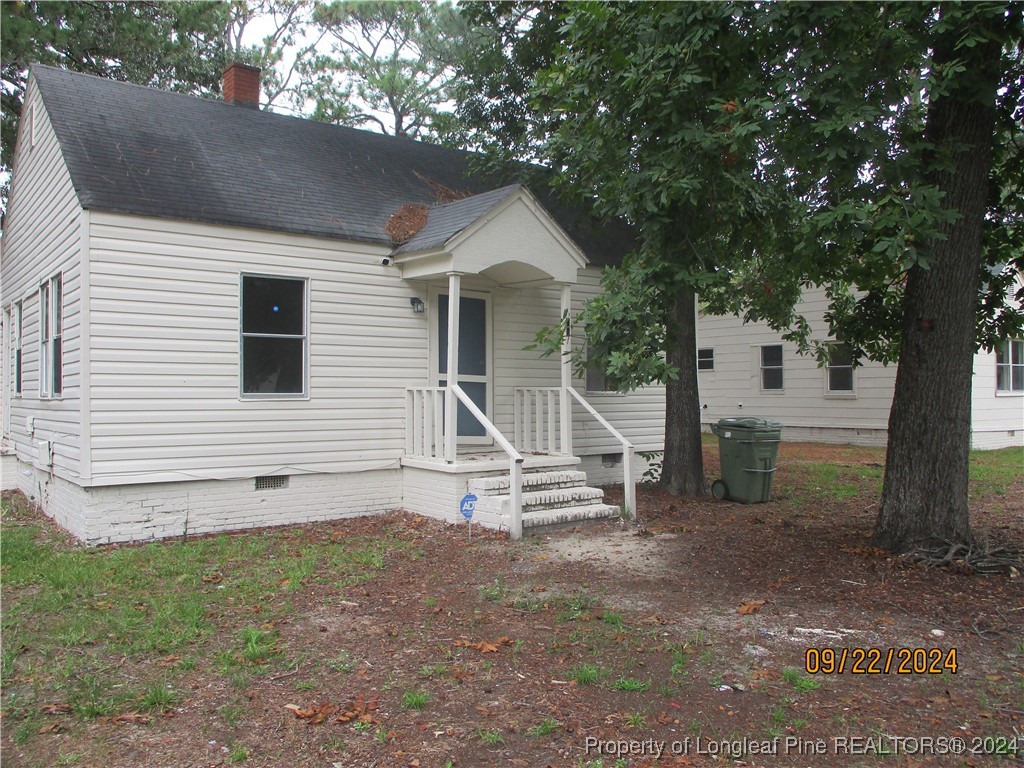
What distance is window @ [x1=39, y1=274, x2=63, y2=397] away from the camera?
31.3 ft

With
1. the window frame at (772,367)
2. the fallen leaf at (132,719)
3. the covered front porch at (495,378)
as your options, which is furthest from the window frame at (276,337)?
the window frame at (772,367)

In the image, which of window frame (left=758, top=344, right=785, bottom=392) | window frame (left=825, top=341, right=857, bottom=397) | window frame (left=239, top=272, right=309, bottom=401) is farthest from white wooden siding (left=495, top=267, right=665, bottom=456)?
window frame (left=758, top=344, right=785, bottom=392)

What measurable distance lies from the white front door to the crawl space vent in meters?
2.40

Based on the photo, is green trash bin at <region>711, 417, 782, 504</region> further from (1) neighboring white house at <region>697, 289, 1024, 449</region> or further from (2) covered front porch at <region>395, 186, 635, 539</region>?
(1) neighboring white house at <region>697, 289, 1024, 449</region>

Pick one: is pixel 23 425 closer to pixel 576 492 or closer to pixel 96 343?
pixel 96 343

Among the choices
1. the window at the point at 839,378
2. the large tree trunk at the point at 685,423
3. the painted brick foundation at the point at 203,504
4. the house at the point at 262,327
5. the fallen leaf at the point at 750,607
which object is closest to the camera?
the fallen leaf at the point at 750,607

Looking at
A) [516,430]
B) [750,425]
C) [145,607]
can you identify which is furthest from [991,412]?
[145,607]

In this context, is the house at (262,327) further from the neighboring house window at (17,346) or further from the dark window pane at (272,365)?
the neighboring house window at (17,346)

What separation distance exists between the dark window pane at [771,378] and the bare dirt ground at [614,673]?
13489 millimetres

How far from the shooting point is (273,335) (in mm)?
9281

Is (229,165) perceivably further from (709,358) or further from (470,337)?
(709,358)

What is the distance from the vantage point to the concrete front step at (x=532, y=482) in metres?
9.10

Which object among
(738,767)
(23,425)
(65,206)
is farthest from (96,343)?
(738,767)
